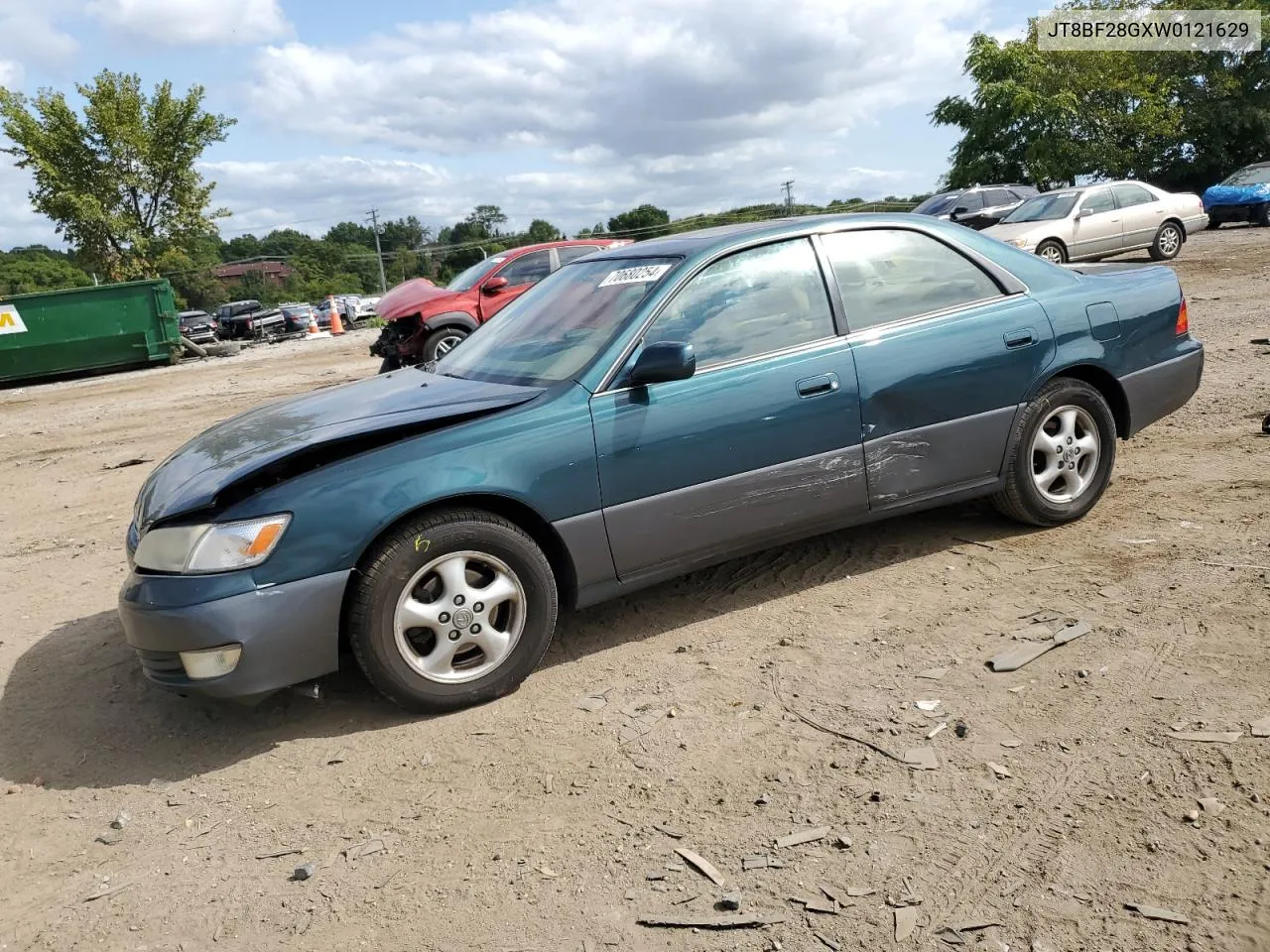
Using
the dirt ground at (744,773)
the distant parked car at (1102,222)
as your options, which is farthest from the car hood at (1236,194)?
the dirt ground at (744,773)

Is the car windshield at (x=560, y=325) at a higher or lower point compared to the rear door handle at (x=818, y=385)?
higher

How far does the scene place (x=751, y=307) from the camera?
426 cm

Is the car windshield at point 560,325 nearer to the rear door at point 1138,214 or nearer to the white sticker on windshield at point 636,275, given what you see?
the white sticker on windshield at point 636,275

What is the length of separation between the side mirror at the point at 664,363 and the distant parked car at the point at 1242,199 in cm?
2545

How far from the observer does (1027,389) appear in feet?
15.3

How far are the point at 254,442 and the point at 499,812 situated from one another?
5.73 ft

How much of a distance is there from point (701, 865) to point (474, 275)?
1207cm

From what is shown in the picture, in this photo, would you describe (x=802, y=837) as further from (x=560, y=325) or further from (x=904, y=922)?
(x=560, y=325)

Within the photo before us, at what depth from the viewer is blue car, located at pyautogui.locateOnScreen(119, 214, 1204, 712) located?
3.44 m

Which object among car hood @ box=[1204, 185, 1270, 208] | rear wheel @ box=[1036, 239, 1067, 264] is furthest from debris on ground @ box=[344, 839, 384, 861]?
car hood @ box=[1204, 185, 1270, 208]

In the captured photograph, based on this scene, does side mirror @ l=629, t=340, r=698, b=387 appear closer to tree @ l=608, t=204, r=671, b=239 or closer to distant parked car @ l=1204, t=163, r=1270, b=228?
distant parked car @ l=1204, t=163, r=1270, b=228

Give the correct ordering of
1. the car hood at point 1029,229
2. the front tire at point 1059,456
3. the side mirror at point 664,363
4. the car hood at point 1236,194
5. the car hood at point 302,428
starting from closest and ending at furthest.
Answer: the car hood at point 302,428, the side mirror at point 664,363, the front tire at point 1059,456, the car hood at point 1029,229, the car hood at point 1236,194

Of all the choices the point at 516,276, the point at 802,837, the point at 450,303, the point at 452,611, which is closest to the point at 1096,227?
the point at 516,276

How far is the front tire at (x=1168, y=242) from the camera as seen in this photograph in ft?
60.3
